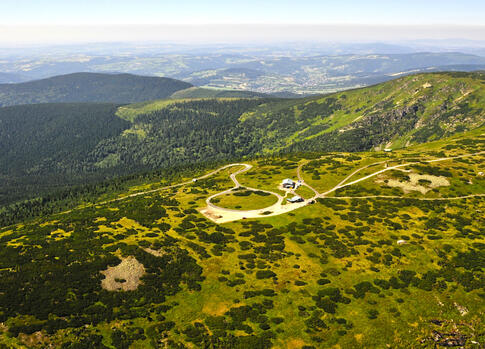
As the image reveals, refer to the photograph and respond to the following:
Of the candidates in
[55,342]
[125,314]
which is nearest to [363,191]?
[125,314]

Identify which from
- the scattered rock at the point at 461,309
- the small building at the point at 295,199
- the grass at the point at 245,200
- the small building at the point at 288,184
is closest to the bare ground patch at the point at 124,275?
the grass at the point at 245,200

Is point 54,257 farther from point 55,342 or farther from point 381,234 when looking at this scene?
point 381,234

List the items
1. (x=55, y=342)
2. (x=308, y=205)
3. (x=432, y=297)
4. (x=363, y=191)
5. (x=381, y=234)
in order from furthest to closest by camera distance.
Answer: (x=363, y=191) < (x=308, y=205) < (x=381, y=234) < (x=432, y=297) < (x=55, y=342)

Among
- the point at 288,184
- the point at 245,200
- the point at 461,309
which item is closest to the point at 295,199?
the point at 245,200

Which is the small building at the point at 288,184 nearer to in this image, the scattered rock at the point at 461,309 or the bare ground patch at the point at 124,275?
the scattered rock at the point at 461,309

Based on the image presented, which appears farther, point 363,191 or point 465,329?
point 363,191

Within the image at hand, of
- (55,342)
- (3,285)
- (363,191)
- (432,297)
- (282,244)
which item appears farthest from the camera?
(363,191)
